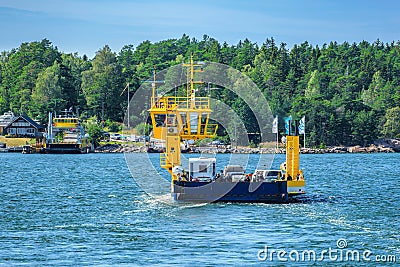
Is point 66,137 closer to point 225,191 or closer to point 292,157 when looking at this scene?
point 292,157

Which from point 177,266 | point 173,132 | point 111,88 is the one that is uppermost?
point 111,88

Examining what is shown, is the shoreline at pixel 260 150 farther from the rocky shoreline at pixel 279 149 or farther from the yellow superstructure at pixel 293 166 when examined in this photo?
the yellow superstructure at pixel 293 166

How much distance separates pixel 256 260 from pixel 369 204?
77.7ft

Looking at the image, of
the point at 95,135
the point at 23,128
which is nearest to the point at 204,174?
the point at 95,135

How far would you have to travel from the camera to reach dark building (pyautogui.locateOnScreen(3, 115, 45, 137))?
181375 millimetres

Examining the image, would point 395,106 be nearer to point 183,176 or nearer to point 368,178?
point 368,178

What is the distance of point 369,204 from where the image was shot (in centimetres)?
5759

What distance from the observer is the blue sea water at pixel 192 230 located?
1435 inches

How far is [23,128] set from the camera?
182m

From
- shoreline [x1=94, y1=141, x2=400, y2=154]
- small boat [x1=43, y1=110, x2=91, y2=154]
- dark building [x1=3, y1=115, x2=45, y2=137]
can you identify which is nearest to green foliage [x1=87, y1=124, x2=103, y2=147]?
shoreline [x1=94, y1=141, x2=400, y2=154]

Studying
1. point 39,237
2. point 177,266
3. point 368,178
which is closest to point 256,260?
point 177,266

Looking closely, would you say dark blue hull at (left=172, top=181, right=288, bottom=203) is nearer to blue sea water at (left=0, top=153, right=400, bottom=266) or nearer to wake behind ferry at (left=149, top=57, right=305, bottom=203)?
wake behind ferry at (left=149, top=57, right=305, bottom=203)

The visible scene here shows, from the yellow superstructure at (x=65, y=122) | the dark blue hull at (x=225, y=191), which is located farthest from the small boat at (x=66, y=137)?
the dark blue hull at (x=225, y=191)

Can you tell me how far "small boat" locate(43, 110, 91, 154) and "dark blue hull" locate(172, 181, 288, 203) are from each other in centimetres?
11127
